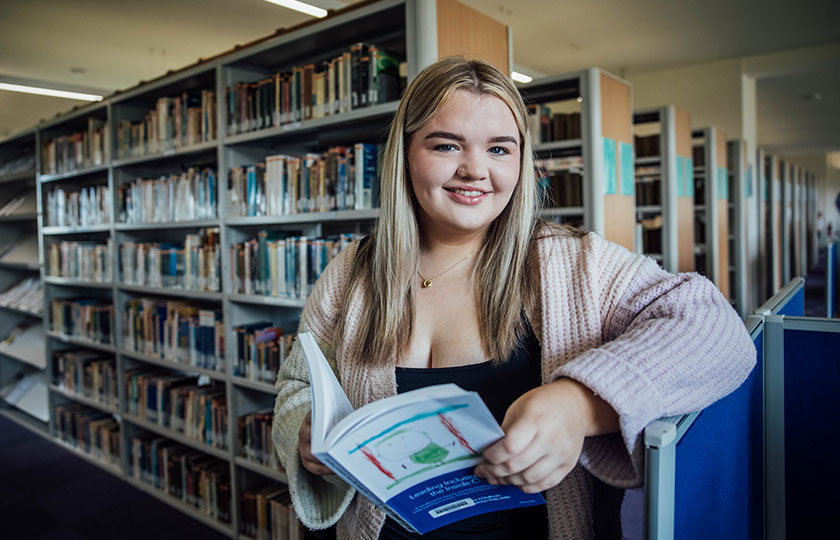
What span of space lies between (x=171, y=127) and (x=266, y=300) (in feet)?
4.49

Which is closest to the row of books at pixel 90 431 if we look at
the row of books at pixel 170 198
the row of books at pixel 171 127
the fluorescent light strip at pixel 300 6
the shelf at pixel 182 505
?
the shelf at pixel 182 505

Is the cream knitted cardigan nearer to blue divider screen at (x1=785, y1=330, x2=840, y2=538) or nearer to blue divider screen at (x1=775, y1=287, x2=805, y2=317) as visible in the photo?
blue divider screen at (x1=785, y1=330, x2=840, y2=538)

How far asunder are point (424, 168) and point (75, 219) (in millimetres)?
3919

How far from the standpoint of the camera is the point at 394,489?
30.1 inches

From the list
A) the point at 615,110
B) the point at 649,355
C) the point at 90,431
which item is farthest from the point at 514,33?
the point at 649,355

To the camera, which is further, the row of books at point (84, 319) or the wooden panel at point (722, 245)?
the wooden panel at point (722, 245)

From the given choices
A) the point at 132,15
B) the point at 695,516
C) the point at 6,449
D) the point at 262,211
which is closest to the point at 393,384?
the point at 695,516

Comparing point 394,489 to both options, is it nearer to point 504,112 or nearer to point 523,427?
point 523,427

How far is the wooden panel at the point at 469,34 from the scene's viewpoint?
200 cm

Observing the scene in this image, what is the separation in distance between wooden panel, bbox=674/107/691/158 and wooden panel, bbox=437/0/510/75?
9.72 feet

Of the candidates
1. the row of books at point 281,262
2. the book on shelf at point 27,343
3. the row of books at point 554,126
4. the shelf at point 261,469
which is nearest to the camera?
the row of books at point 281,262

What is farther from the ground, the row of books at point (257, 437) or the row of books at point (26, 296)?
the row of books at point (26, 296)

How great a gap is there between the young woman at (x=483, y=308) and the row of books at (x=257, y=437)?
63.0 inches

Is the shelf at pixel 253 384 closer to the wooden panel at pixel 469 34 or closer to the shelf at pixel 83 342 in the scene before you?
the shelf at pixel 83 342
